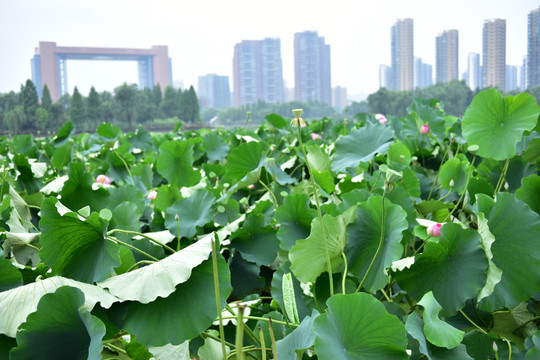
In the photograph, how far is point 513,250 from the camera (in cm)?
64

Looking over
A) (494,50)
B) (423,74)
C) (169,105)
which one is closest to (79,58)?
(169,105)

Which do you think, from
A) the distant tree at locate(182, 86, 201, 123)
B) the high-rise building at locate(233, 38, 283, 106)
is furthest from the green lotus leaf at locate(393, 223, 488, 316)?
the high-rise building at locate(233, 38, 283, 106)

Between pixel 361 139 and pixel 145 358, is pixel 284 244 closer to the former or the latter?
pixel 145 358

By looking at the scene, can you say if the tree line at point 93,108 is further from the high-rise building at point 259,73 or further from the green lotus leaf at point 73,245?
the high-rise building at point 259,73

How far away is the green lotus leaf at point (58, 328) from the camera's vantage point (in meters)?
0.45

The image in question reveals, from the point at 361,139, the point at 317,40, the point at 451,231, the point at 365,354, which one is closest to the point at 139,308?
the point at 365,354

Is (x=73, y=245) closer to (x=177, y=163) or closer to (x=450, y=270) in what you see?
(x=450, y=270)

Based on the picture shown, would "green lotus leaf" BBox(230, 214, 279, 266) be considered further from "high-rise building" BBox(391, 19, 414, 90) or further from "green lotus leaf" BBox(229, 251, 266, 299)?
"high-rise building" BBox(391, 19, 414, 90)

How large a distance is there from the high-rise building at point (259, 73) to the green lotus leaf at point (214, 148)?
3108 inches

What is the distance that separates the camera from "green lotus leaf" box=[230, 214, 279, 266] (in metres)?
0.85

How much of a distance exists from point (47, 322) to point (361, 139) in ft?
2.68

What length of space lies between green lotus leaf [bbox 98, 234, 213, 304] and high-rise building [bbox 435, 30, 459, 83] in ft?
222

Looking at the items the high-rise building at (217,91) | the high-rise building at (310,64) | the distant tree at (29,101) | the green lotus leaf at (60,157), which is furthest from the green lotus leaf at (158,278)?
the high-rise building at (217,91)

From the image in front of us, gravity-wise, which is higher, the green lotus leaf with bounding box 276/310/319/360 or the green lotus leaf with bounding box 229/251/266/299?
the green lotus leaf with bounding box 276/310/319/360
